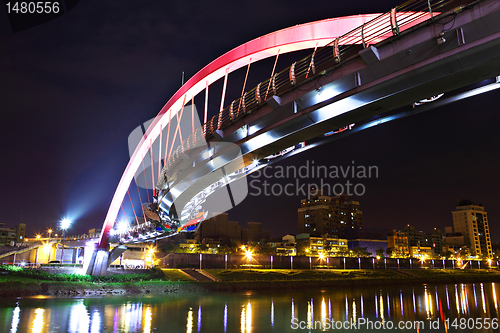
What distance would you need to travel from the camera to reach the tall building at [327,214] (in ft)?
478

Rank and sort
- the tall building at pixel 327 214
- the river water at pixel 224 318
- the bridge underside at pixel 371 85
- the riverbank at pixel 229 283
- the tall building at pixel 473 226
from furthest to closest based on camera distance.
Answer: the tall building at pixel 473 226
the tall building at pixel 327 214
the riverbank at pixel 229 283
the river water at pixel 224 318
the bridge underside at pixel 371 85

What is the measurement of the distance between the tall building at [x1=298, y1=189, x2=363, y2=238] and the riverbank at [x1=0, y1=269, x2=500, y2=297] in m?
73.7

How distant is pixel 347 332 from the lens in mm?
16094

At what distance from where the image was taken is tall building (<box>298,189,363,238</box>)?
478 ft

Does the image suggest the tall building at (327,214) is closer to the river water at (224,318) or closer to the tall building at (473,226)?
the tall building at (473,226)

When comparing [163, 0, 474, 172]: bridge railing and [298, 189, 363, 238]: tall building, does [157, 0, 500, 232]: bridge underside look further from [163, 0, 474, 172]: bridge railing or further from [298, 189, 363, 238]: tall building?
[298, 189, 363, 238]: tall building

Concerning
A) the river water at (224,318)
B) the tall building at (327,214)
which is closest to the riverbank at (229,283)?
the river water at (224,318)

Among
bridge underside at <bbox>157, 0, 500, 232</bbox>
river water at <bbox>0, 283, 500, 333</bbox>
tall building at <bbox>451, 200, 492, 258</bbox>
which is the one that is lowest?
river water at <bbox>0, 283, 500, 333</bbox>

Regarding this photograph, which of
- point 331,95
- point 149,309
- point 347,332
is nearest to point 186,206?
point 149,309

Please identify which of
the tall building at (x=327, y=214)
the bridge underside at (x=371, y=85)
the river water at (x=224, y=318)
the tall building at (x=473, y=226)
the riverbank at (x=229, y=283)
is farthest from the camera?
the tall building at (x=473, y=226)

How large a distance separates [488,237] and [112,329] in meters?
199

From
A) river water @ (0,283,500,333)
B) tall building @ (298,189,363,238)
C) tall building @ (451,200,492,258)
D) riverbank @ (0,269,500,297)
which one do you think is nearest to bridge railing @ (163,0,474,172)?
river water @ (0,283,500,333)

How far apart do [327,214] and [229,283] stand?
111 meters

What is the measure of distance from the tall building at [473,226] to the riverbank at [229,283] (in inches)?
4424
